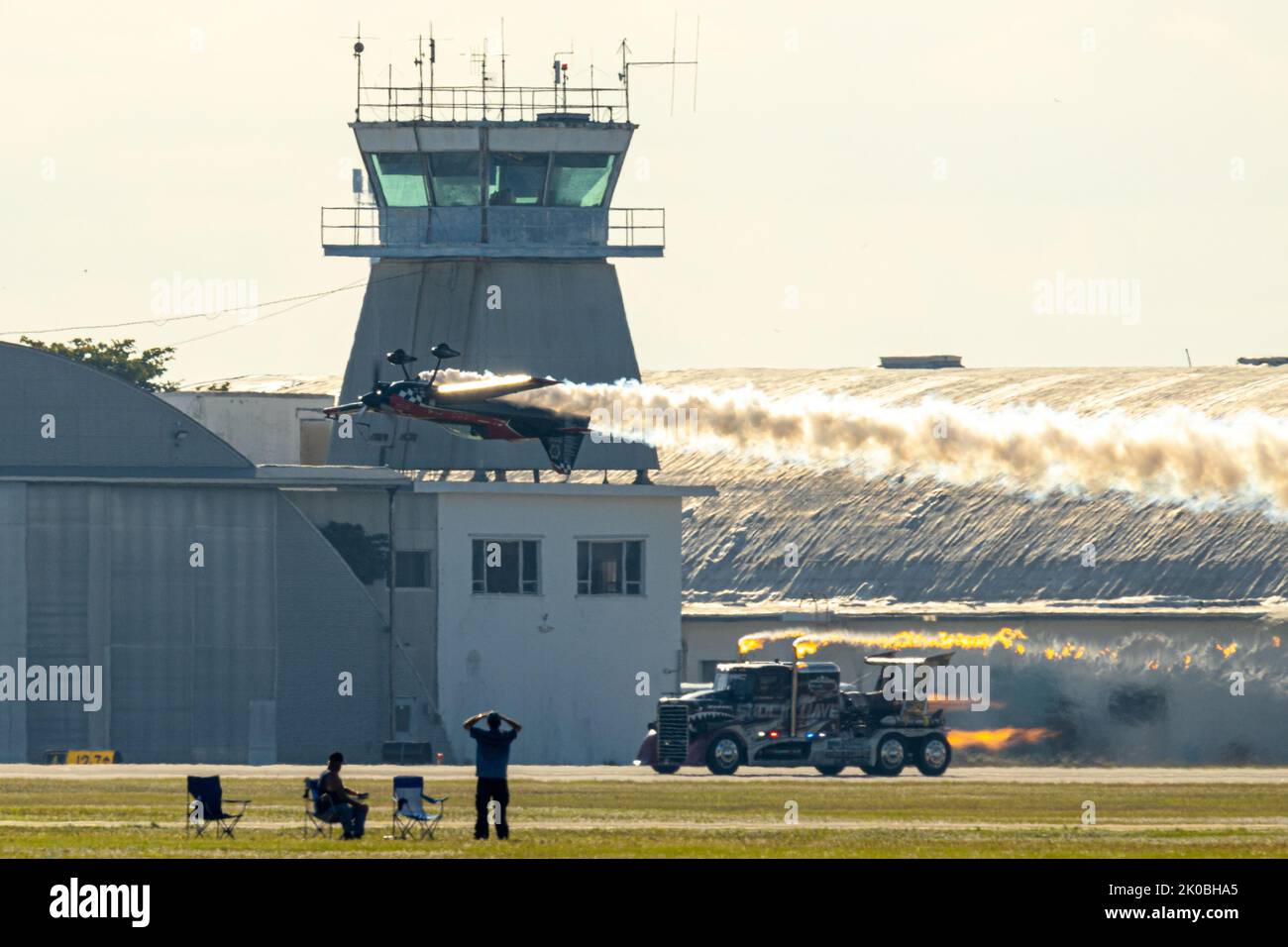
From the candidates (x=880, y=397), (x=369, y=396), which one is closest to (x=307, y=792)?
(x=369, y=396)

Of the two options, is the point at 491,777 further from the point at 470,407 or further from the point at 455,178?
the point at 455,178

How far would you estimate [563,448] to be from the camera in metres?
61.6

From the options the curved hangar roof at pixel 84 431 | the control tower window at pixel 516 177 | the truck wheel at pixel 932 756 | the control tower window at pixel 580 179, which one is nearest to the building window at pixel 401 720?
the curved hangar roof at pixel 84 431

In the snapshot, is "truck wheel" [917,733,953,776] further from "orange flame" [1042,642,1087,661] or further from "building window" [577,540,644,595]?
"building window" [577,540,644,595]

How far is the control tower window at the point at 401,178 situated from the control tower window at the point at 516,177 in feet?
6.39

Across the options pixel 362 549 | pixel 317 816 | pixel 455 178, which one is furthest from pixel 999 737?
pixel 317 816

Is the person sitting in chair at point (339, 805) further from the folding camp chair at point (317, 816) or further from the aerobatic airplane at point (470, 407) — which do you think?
the aerobatic airplane at point (470, 407)

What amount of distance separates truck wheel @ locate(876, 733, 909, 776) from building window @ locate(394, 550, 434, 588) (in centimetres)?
1647

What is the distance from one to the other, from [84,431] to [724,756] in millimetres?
20811

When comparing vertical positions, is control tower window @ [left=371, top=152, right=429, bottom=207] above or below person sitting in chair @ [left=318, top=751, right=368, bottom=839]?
above

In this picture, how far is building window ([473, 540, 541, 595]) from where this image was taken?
66.4m

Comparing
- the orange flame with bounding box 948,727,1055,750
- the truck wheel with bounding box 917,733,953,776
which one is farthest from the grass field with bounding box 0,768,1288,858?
the orange flame with bounding box 948,727,1055,750
